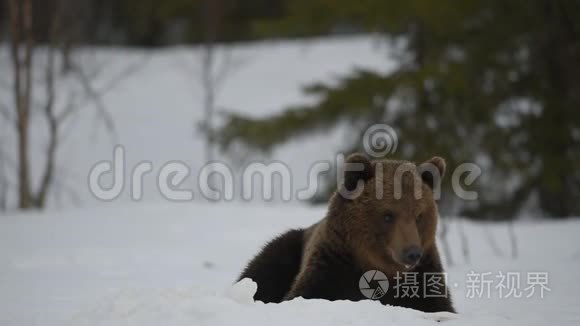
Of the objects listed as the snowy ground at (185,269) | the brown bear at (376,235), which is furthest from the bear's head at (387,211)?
the snowy ground at (185,269)

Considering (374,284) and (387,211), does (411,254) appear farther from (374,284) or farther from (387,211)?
(374,284)

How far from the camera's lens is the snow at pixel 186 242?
14.5 ft

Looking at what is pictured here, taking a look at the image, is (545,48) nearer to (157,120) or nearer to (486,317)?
(486,317)

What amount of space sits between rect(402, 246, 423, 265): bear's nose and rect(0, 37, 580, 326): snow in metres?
0.33

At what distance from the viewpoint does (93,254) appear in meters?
9.86

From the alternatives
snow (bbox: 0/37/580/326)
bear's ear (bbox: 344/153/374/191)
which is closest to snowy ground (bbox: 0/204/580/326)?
snow (bbox: 0/37/580/326)

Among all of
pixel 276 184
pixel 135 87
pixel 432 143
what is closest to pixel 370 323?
pixel 432 143

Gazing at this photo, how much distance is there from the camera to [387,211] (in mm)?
4863

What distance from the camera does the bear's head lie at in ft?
15.7

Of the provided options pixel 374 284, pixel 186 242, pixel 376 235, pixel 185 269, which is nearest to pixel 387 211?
pixel 376 235

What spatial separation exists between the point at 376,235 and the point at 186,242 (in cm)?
663

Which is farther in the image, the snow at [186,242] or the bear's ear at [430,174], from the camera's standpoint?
the bear's ear at [430,174]

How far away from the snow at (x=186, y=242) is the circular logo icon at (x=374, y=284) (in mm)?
548

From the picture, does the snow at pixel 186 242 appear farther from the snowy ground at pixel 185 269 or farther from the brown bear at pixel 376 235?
the brown bear at pixel 376 235
